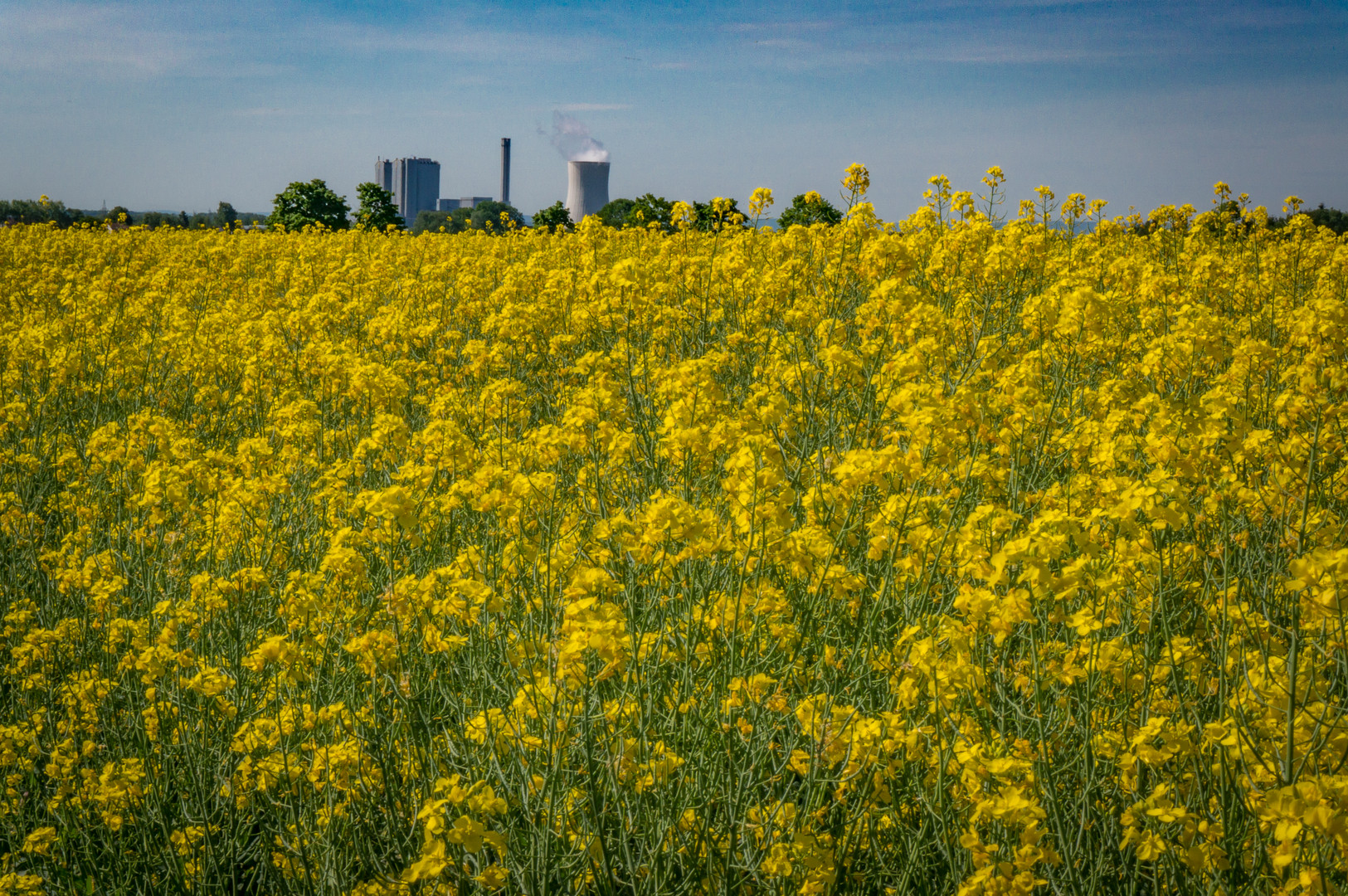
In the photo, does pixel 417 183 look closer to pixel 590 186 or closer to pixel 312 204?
pixel 590 186

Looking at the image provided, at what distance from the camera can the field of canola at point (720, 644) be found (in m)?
1.79

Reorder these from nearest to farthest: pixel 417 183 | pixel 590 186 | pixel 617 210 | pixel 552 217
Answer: pixel 552 217, pixel 617 210, pixel 590 186, pixel 417 183

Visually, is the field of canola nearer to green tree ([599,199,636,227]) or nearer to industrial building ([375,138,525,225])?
green tree ([599,199,636,227])

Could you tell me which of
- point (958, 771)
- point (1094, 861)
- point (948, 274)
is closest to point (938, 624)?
point (958, 771)

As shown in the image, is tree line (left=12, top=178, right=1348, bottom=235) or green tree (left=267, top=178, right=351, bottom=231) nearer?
tree line (left=12, top=178, right=1348, bottom=235)

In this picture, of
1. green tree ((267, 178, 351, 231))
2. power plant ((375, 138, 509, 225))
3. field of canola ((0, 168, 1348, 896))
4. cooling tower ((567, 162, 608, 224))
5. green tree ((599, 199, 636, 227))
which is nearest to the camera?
field of canola ((0, 168, 1348, 896))

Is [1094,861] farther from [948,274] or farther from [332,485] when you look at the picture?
[948,274]

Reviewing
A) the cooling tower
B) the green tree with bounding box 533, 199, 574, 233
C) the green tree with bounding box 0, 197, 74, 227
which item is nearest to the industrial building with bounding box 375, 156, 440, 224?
the cooling tower

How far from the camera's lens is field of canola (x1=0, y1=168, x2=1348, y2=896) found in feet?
5.87

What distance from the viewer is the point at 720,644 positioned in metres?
2.49

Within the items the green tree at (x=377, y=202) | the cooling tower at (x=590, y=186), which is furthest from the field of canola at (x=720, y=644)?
the cooling tower at (x=590, y=186)

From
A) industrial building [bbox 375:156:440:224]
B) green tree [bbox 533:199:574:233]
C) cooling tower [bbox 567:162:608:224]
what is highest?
industrial building [bbox 375:156:440:224]

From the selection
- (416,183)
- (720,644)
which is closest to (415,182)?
(416,183)

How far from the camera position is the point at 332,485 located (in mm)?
3506
